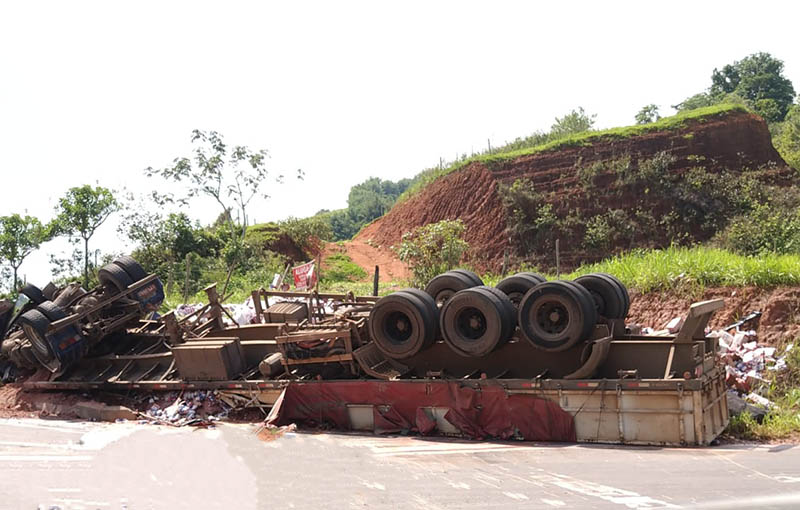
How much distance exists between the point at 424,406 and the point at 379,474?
2.19 m

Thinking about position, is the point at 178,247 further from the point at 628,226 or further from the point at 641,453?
the point at 641,453

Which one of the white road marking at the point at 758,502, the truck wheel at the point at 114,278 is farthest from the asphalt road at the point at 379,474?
the truck wheel at the point at 114,278

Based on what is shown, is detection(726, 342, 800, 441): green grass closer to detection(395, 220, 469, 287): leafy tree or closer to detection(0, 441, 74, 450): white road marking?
detection(0, 441, 74, 450): white road marking

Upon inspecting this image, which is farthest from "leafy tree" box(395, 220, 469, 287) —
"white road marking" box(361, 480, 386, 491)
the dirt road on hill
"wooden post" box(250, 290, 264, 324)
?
"white road marking" box(361, 480, 386, 491)

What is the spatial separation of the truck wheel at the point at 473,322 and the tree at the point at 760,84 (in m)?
48.9

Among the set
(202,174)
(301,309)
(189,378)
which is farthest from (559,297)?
(202,174)

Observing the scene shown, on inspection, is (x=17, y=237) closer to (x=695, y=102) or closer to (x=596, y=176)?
(x=596, y=176)

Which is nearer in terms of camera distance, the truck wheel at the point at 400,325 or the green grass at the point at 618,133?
the truck wheel at the point at 400,325

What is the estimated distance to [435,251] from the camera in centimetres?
2669

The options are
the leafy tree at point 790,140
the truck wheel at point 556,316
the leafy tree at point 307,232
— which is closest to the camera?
the truck wheel at point 556,316

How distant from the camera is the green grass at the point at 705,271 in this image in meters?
13.6

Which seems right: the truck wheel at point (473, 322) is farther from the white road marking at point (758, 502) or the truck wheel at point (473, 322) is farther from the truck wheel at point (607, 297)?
the white road marking at point (758, 502)

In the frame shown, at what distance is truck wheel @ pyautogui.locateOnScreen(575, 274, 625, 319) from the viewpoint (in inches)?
412

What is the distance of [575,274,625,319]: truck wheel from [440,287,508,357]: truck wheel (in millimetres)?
1727
